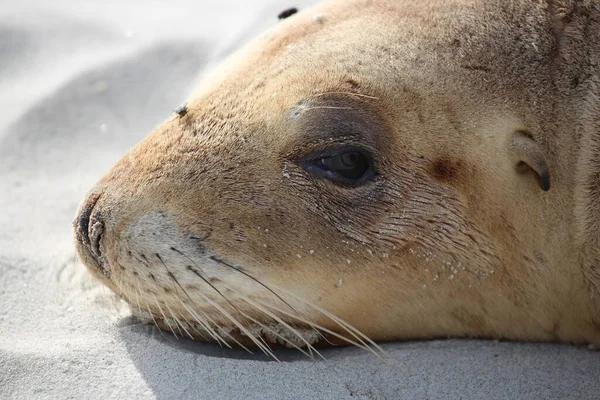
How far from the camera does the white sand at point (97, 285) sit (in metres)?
2.71

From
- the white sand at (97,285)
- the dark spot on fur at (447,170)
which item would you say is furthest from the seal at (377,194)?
the white sand at (97,285)

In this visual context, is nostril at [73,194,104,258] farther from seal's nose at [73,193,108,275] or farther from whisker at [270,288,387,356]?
whisker at [270,288,387,356]

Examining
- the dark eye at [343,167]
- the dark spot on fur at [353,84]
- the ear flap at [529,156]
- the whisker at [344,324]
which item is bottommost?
the whisker at [344,324]

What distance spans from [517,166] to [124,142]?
8.26 feet

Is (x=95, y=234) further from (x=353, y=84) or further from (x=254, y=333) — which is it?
(x=353, y=84)

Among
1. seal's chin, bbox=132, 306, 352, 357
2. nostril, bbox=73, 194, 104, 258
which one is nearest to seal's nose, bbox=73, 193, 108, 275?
nostril, bbox=73, 194, 104, 258

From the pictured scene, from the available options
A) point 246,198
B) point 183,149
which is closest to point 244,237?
point 246,198

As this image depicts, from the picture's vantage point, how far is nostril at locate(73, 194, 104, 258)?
9.50 ft

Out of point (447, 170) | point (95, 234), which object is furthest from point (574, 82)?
point (95, 234)

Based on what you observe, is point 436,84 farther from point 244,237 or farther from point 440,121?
point 244,237

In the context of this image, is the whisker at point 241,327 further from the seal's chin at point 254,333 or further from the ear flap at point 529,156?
the ear flap at point 529,156

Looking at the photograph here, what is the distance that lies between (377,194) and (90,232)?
1.07 metres

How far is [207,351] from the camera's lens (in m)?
2.95

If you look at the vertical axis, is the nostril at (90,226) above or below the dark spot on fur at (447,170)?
above
